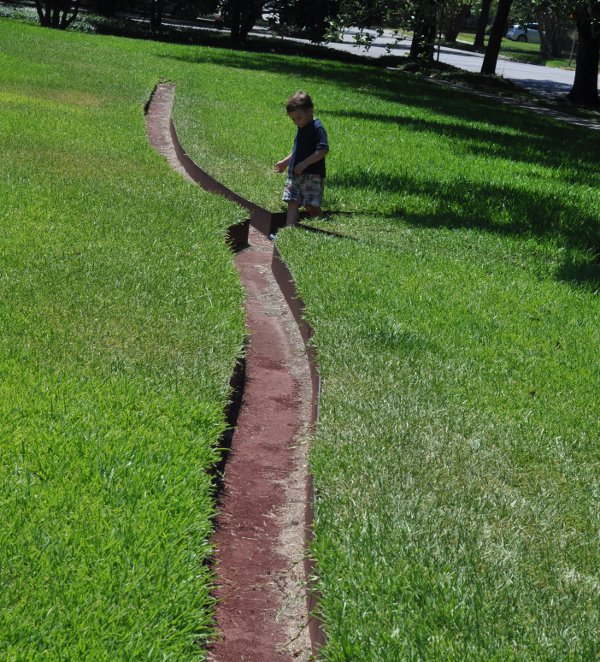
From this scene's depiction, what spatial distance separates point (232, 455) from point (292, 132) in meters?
11.5

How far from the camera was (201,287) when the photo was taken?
6.91m

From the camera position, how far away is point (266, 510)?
4.44 m

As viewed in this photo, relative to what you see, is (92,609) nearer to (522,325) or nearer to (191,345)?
(191,345)

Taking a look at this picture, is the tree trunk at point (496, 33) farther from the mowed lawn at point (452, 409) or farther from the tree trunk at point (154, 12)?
the mowed lawn at point (452, 409)

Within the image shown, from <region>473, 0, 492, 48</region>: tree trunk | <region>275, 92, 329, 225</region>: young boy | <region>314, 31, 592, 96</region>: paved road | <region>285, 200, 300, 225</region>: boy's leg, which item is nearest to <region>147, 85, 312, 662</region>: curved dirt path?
<region>285, 200, 300, 225</region>: boy's leg

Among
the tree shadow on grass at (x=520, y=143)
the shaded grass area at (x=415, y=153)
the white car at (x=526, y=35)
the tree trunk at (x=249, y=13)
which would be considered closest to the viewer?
the shaded grass area at (x=415, y=153)

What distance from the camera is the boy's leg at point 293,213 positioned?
387 inches

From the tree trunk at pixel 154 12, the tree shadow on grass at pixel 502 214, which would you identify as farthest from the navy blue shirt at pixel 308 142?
the tree trunk at pixel 154 12

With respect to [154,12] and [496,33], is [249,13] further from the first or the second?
[496,33]

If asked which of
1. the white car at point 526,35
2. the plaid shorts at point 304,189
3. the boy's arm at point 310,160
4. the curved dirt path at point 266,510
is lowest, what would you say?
the curved dirt path at point 266,510

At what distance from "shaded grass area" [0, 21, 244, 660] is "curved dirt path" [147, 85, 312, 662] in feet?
0.53

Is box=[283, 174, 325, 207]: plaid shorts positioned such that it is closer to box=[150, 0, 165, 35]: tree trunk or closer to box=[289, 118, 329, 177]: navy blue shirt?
box=[289, 118, 329, 177]: navy blue shirt

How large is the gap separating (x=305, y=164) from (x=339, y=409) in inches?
195

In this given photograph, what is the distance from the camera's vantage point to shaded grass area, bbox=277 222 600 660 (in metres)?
3.35
